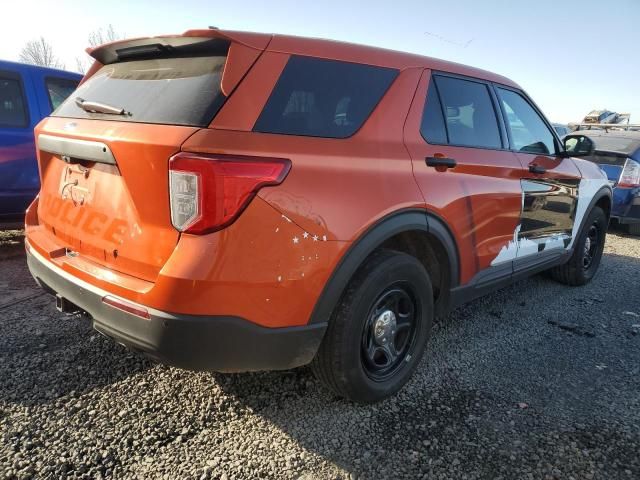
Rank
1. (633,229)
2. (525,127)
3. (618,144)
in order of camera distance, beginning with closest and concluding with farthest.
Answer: (525,127)
(618,144)
(633,229)

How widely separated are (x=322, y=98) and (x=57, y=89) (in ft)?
13.8

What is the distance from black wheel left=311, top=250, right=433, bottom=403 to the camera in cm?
225

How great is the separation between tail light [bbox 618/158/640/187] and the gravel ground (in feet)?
13.5

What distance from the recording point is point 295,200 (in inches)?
74.9

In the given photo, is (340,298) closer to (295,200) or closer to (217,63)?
(295,200)

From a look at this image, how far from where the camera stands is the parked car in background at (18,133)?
459 cm

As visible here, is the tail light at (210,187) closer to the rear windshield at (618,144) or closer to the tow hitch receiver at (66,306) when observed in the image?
the tow hitch receiver at (66,306)

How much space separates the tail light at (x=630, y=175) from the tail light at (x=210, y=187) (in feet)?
21.8

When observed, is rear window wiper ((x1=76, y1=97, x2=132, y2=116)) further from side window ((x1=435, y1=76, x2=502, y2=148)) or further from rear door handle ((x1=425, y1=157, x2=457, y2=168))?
side window ((x1=435, y1=76, x2=502, y2=148))

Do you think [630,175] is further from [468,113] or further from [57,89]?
[57,89]

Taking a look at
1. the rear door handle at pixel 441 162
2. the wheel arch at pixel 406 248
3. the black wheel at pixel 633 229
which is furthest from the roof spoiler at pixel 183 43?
the black wheel at pixel 633 229

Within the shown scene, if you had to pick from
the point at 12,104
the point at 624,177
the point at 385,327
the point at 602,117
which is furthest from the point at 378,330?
the point at 602,117

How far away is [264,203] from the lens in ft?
5.97

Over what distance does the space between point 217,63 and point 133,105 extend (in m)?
0.46
